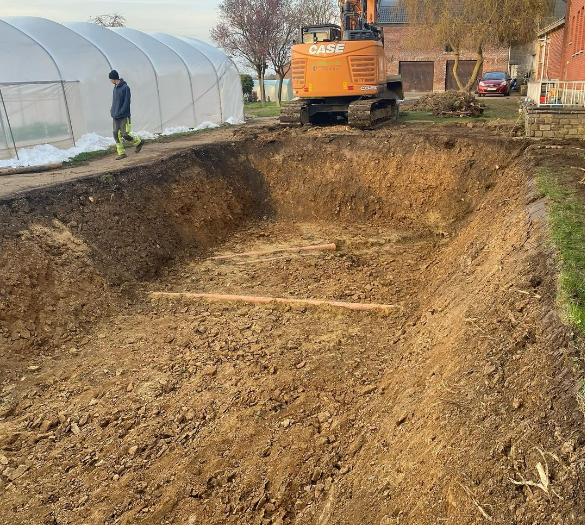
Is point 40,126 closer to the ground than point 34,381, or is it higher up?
higher up

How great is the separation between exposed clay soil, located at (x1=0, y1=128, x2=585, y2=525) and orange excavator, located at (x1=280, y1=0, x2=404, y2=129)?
4797 mm

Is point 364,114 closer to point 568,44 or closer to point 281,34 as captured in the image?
point 568,44

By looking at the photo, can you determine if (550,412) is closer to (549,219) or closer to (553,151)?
(549,219)

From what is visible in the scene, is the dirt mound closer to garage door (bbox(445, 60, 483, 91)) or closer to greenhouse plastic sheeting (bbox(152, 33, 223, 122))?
greenhouse plastic sheeting (bbox(152, 33, 223, 122))

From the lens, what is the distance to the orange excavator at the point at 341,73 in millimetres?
13297

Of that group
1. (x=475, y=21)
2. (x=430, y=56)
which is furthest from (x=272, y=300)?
(x=430, y=56)

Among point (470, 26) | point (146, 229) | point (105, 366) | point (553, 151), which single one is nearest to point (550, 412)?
point (105, 366)

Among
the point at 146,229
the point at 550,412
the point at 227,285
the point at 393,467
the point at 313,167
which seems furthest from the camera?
the point at 313,167

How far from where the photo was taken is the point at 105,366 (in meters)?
5.48

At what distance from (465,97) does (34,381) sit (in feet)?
59.5

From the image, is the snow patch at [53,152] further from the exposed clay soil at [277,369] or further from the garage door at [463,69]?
the garage door at [463,69]

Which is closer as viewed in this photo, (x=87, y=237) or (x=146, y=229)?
(x=87, y=237)

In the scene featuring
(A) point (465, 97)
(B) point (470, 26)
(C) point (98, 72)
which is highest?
(B) point (470, 26)

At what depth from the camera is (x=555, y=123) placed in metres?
10.8
